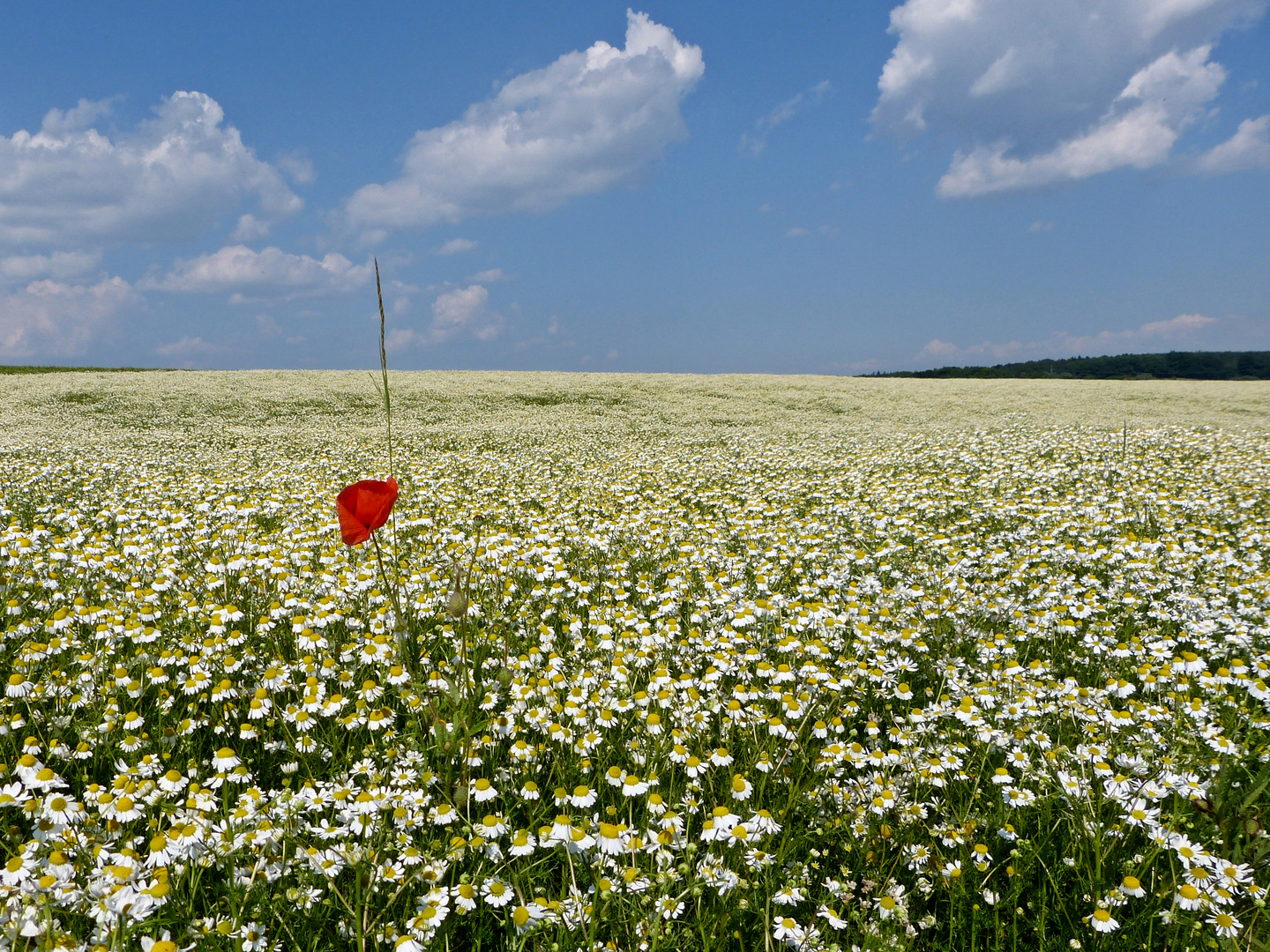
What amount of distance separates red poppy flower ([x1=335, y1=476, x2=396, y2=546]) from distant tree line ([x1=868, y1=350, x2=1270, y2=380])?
80.9 metres

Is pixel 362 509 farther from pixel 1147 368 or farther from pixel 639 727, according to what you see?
pixel 1147 368

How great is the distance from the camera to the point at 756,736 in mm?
3184

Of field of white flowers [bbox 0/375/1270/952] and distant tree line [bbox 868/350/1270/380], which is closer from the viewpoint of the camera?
field of white flowers [bbox 0/375/1270/952]

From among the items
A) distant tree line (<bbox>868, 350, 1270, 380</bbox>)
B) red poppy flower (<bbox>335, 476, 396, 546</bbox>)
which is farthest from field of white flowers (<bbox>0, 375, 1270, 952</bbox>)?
distant tree line (<bbox>868, 350, 1270, 380</bbox>)

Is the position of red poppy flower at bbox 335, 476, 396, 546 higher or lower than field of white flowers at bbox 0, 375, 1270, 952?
higher

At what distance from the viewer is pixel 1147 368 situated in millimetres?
87688

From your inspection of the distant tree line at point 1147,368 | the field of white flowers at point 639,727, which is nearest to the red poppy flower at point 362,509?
the field of white flowers at point 639,727

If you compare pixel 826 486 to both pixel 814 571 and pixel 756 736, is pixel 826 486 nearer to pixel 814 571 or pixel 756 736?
pixel 814 571

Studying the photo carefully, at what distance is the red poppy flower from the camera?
2357 mm

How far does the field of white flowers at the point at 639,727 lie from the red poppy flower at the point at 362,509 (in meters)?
0.38

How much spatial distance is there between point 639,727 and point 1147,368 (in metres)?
113

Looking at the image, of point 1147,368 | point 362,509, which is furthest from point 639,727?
point 1147,368

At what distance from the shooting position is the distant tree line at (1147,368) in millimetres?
77812

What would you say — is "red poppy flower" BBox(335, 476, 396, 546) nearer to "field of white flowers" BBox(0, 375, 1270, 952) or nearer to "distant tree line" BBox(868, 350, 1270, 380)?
"field of white flowers" BBox(0, 375, 1270, 952)
